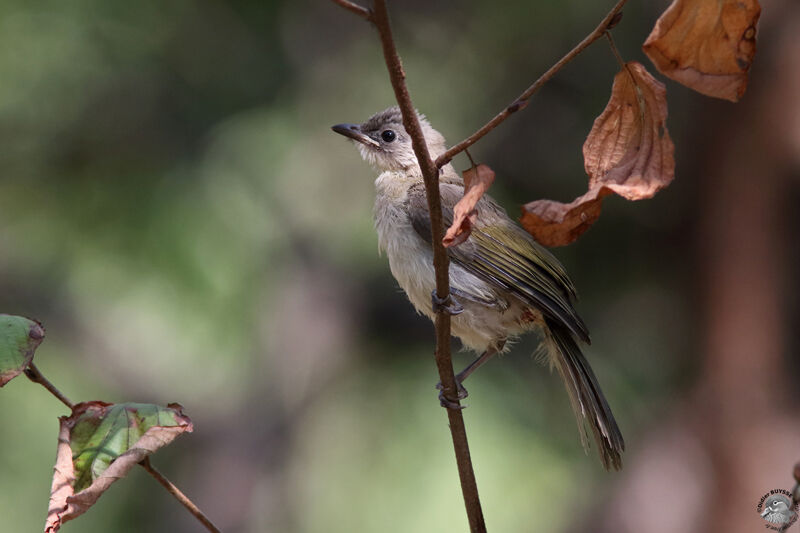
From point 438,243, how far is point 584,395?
5.04ft

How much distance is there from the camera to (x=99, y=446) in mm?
1552

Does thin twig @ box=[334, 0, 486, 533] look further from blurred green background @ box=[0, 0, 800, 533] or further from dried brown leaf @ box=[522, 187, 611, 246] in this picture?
blurred green background @ box=[0, 0, 800, 533]

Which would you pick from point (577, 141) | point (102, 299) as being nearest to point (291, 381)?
point (102, 299)

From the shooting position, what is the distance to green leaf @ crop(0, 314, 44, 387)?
1449mm

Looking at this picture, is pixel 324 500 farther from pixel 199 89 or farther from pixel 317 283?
pixel 199 89

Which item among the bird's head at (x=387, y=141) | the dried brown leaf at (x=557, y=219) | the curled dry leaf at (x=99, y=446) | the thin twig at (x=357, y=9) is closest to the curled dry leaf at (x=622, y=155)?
the dried brown leaf at (x=557, y=219)

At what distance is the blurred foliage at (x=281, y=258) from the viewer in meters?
4.65

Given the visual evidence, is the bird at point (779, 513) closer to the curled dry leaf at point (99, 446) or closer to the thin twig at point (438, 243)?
the thin twig at point (438, 243)

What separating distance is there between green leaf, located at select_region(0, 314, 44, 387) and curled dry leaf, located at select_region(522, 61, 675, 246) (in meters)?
0.81

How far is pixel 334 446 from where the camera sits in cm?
519

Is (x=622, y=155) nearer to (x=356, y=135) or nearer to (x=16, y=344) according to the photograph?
(x=16, y=344)

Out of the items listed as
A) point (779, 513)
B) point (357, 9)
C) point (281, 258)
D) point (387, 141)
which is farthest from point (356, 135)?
point (779, 513)

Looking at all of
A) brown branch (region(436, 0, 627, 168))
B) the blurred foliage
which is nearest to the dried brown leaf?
brown branch (region(436, 0, 627, 168))

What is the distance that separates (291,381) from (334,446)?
0.50 meters
